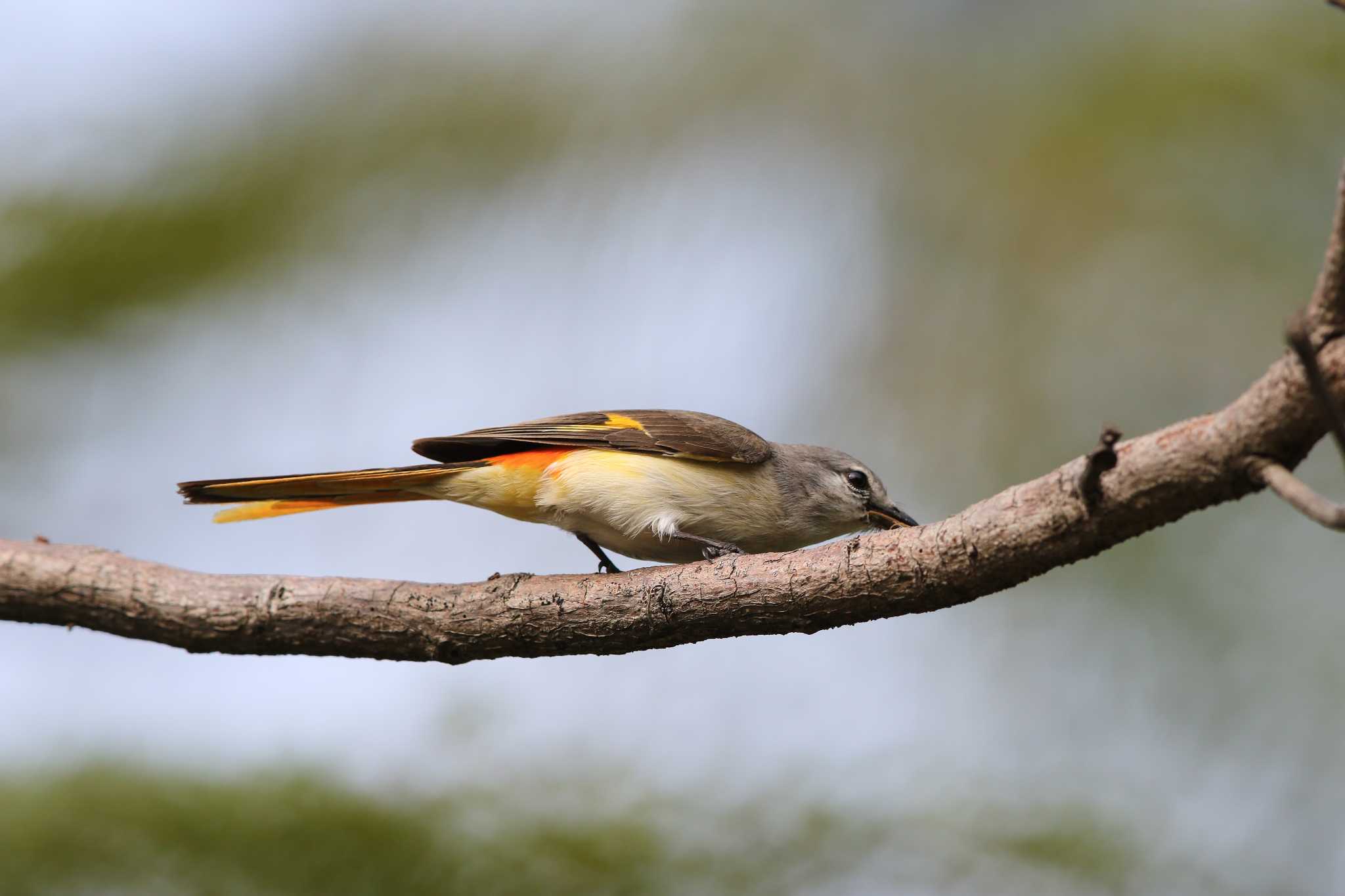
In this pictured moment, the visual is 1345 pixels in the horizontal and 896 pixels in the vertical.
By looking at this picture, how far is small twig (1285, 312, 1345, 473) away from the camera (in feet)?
6.64

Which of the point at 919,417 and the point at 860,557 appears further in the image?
the point at 919,417

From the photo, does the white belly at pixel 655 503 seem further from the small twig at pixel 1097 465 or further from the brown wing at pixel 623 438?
the small twig at pixel 1097 465

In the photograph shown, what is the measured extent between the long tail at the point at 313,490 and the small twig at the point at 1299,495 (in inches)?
134

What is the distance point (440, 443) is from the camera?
5.17m

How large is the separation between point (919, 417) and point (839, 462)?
6.53 feet

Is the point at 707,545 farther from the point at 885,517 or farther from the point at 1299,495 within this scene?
the point at 1299,495

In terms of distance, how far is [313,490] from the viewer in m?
4.63

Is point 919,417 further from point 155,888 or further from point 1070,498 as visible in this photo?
point 155,888

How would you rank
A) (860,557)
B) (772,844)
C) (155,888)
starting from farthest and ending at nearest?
(772,844) < (155,888) < (860,557)

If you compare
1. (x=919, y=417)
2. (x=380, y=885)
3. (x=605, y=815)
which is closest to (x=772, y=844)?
(x=605, y=815)

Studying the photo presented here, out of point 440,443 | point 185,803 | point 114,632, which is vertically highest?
point 440,443

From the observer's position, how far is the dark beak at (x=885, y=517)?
5801mm

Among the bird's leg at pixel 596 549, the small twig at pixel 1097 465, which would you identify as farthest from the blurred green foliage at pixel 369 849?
the small twig at pixel 1097 465

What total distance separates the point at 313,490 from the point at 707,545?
1.78 m
